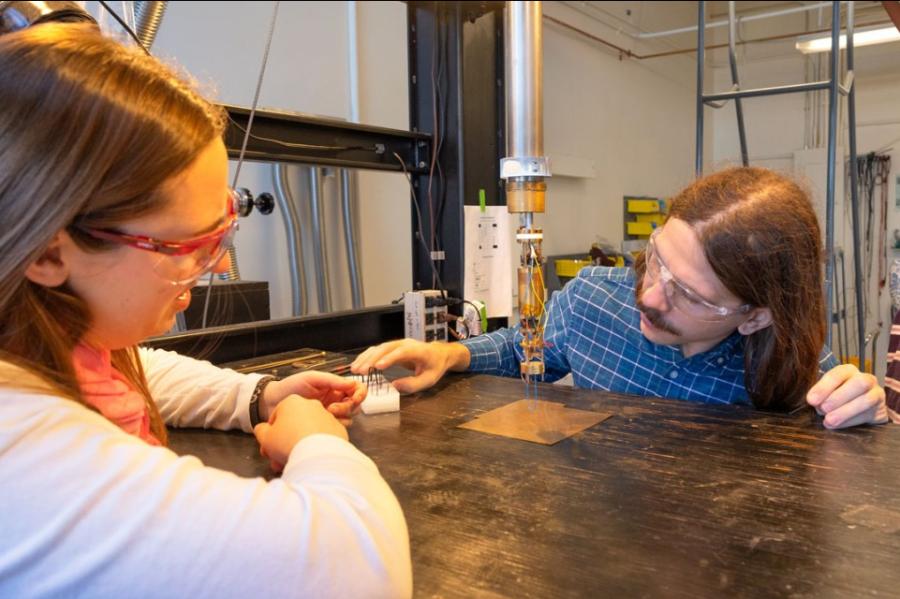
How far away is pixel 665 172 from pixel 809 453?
386 centimetres

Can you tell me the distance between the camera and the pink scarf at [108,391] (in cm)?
62

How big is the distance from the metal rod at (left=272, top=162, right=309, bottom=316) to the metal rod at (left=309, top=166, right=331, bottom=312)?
0.22 feet

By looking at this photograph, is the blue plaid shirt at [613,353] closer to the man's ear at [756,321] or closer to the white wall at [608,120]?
the man's ear at [756,321]

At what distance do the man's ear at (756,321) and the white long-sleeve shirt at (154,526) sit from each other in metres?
0.83

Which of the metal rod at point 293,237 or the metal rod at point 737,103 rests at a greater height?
the metal rod at point 737,103

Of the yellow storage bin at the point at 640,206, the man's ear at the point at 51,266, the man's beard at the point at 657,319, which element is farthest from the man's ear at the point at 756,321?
the yellow storage bin at the point at 640,206

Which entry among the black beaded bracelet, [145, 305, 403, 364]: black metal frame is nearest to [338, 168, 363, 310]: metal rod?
[145, 305, 403, 364]: black metal frame

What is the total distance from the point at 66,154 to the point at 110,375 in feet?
0.82

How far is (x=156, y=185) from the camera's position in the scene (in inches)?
22.2

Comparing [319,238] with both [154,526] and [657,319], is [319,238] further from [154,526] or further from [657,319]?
[154,526]

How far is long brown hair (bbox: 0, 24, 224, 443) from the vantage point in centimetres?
51

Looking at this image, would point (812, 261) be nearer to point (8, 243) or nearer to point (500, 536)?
A: point (500, 536)

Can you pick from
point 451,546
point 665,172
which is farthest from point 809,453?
point 665,172

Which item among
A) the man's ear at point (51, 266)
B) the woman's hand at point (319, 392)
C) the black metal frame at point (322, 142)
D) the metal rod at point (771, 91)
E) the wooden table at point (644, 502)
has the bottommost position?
the wooden table at point (644, 502)
